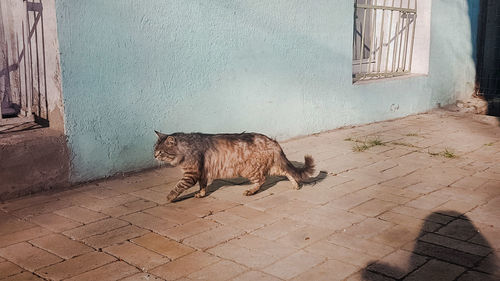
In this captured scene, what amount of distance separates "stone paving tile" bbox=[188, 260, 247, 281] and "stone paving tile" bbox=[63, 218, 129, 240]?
1.17 metres

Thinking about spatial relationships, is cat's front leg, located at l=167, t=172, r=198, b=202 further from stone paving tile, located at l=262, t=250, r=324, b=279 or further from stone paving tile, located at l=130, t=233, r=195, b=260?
stone paving tile, located at l=262, t=250, r=324, b=279

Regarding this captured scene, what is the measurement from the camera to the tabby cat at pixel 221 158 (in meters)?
5.05

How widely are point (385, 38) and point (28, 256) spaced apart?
8.15m

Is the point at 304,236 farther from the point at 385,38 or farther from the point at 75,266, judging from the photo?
the point at 385,38

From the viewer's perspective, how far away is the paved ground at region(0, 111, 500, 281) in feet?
11.9

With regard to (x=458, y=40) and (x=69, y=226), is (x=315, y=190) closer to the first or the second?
(x=69, y=226)

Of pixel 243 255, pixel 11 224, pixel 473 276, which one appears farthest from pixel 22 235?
pixel 473 276

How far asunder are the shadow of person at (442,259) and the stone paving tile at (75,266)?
1.91 m

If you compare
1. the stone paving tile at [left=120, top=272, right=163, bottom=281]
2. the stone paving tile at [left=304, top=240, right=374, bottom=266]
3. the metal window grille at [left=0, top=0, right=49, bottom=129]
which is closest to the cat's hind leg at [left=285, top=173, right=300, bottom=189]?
the stone paving tile at [left=304, top=240, right=374, bottom=266]

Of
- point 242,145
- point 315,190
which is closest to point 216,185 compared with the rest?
point 242,145

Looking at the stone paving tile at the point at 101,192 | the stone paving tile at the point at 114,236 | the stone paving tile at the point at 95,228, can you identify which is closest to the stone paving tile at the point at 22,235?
the stone paving tile at the point at 95,228

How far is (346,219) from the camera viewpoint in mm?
4633

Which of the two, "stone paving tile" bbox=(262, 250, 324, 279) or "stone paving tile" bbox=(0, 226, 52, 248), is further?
"stone paving tile" bbox=(0, 226, 52, 248)

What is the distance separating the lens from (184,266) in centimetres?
369
